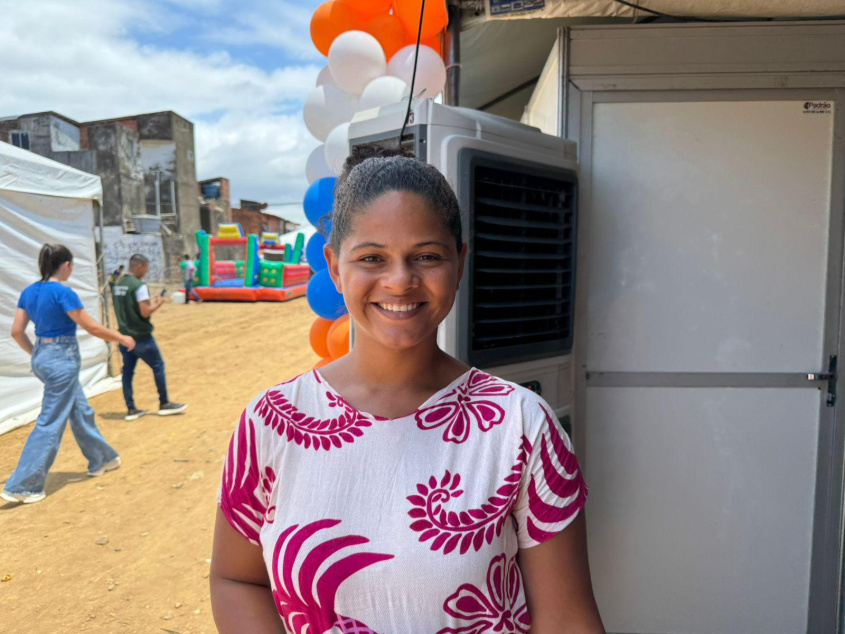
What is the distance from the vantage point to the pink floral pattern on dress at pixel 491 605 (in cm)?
100

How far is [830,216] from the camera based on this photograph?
244 centimetres

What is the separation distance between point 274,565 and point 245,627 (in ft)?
0.52

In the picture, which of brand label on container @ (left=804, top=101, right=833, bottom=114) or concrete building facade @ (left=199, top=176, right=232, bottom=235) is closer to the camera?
brand label on container @ (left=804, top=101, right=833, bottom=114)

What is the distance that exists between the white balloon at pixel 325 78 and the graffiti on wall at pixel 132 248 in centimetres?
2233

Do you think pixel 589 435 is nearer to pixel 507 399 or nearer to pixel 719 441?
pixel 719 441

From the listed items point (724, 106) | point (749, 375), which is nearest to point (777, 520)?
point (749, 375)

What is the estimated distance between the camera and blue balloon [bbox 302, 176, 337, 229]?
3420mm

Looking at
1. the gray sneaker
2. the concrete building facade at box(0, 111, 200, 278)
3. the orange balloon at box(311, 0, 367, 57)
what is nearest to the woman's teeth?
the orange balloon at box(311, 0, 367, 57)

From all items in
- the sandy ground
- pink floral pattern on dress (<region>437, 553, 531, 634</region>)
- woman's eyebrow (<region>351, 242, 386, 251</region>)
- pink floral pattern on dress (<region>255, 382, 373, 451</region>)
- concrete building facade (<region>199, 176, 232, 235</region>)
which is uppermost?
concrete building facade (<region>199, 176, 232, 235</region>)

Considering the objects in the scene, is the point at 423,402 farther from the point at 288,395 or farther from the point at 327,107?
the point at 327,107

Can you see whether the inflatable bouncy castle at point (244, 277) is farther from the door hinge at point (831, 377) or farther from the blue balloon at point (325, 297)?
the door hinge at point (831, 377)

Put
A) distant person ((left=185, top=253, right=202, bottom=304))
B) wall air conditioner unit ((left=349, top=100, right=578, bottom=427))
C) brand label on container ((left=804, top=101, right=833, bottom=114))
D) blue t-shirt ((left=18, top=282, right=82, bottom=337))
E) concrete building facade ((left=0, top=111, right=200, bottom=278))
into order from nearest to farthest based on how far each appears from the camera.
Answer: wall air conditioner unit ((left=349, top=100, right=578, bottom=427)) < brand label on container ((left=804, top=101, right=833, bottom=114)) < blue t-shirt ((left=18, top=282, right=82, bottom=337)) < distant person ((left=185, top=253, right=202, bottom=304)) < concrete building facade ((left=0, top=111, right=200, bottom=278))

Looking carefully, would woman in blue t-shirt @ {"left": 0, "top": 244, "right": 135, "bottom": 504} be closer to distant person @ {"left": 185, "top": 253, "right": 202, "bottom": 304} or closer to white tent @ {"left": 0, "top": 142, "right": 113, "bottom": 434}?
white tent @ {"left": 0, "top": 142, "right": 113, "bottom": 434}

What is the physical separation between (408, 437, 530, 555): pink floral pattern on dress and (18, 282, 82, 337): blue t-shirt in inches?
189
